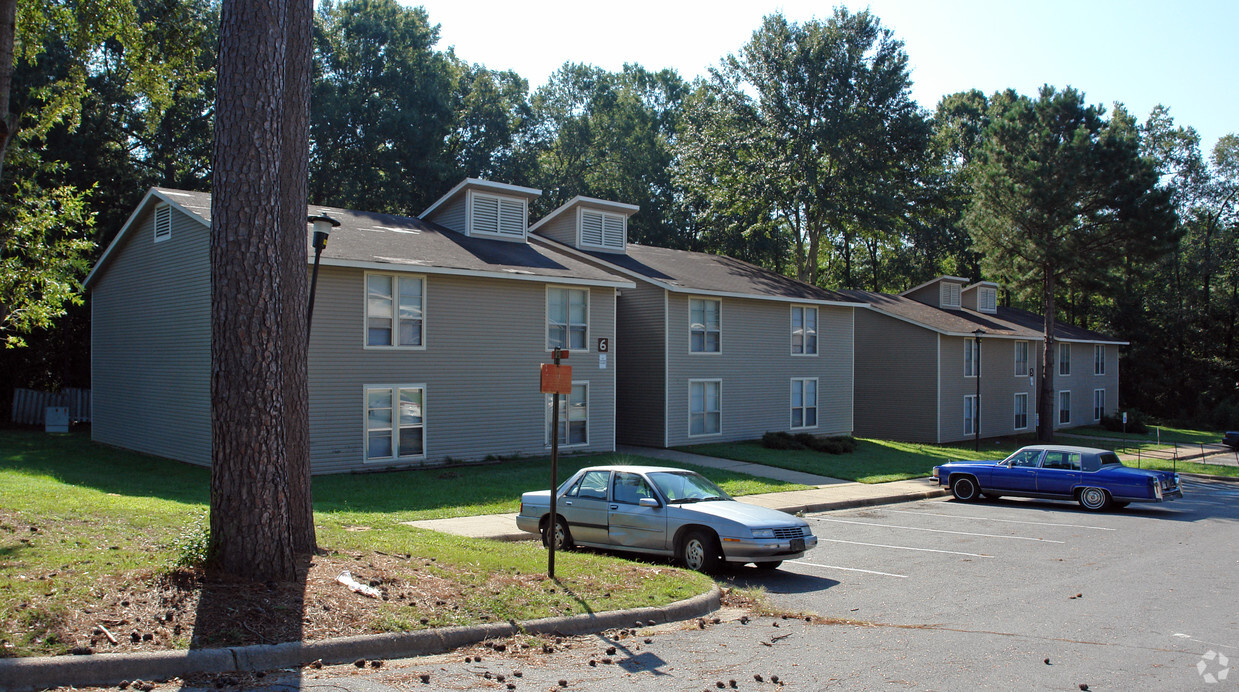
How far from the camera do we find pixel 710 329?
29.5 meters

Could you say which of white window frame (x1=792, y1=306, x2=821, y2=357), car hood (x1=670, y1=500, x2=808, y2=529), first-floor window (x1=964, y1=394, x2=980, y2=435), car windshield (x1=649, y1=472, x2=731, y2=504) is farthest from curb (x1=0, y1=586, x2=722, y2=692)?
first-floor window (x1=964, y1=394, x2=980, y2=435)

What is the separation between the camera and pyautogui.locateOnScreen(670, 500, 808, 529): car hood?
36.5 ft

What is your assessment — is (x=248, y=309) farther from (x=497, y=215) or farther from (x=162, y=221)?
(x=497, y=215)

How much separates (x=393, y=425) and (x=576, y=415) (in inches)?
229

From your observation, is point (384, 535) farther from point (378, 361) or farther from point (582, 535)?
point (378, 361)

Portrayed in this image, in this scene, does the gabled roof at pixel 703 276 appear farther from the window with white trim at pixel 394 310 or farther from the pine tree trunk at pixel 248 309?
the pine tree trunk at pixel 248 309

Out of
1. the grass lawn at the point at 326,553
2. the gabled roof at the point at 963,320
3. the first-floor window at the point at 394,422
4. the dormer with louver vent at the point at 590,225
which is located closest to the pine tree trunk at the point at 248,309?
the grass lawn at the point at 326,553

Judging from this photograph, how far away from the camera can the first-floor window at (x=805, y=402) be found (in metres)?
32.6

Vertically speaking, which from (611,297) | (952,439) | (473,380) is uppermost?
(611,297)

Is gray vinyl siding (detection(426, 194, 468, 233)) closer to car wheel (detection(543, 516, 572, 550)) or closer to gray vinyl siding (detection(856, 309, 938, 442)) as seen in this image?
car wheel (detection(543, 516, 572, 550))

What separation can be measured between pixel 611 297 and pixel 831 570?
15.0 metres

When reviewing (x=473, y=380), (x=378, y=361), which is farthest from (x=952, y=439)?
(x=378, y=361)

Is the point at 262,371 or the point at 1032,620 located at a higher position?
the point at 262,371

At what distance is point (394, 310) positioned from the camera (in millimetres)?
21234
